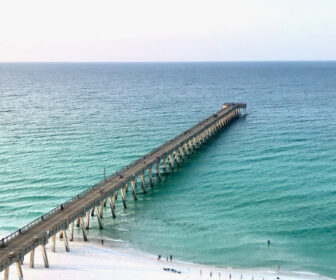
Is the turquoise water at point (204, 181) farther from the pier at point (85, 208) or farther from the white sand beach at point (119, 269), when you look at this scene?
the pier at point (85, 208)

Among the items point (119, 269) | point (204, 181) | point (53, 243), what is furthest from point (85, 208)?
point (204, 181)

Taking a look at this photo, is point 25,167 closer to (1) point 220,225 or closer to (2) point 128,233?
(2) point 128,233

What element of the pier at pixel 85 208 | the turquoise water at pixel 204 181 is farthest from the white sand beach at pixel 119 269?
the turquoise water at pixel 204 181

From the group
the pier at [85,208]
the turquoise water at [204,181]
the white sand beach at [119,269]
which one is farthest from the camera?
the turquoise water at [204,181]

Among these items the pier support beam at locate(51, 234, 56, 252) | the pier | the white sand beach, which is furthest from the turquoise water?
the pier support beam at locate(51, 234, 56, 252)

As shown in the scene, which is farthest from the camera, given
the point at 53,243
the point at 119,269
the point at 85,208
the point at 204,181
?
the point at 204,181

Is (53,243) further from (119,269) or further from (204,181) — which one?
(204,181)

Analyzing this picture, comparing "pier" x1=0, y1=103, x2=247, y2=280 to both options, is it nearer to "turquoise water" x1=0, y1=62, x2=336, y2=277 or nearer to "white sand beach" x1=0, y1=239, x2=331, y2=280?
"white sand beach" x1=0, y1=239, x2=331, y2=280
